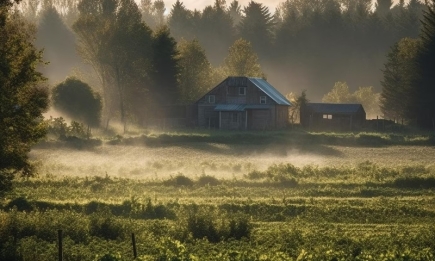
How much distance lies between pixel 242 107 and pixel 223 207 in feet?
187

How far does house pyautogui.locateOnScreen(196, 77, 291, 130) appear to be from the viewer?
95000mm

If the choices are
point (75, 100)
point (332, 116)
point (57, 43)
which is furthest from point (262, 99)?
point (57, 43)

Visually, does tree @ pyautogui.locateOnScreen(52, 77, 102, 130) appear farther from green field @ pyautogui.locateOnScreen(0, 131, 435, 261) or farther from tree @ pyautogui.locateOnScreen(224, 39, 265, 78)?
tree @ pyautogui.locateOnScreen(224, 39, 265, 78)

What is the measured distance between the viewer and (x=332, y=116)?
98.8 meters

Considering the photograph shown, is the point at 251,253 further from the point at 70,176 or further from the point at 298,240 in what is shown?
the point at 70,176

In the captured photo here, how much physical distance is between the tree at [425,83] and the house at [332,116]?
20.6ft

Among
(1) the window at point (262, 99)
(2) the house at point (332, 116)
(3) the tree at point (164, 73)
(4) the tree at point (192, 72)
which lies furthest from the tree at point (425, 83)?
(4) the tree at point (192, 72)

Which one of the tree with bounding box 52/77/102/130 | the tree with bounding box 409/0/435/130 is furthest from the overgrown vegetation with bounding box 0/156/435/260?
the tree with bounding box 52/77/102/130

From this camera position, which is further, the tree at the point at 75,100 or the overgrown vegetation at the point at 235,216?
the tree at the point at 75,100

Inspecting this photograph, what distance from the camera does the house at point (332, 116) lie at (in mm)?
97938

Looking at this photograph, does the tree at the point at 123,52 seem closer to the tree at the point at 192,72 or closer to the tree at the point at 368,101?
the tree at the point at 192,72

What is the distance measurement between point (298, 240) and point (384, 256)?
184 inches

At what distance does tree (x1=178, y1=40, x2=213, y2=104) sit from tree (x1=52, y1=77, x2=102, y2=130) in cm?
1655

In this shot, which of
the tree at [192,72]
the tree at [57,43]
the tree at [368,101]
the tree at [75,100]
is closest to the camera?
the tree at [75,100]
